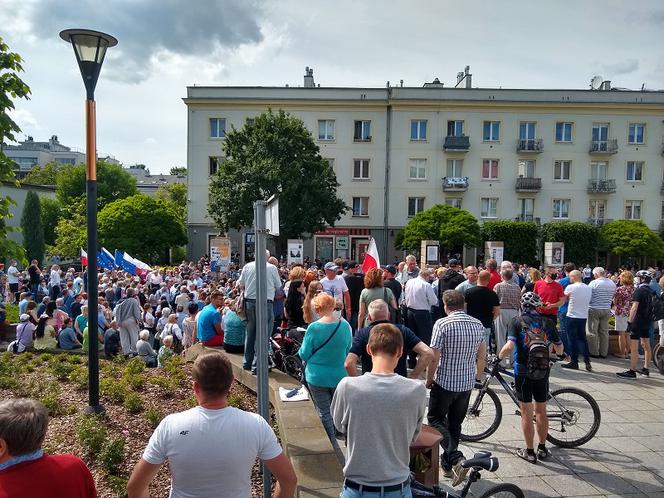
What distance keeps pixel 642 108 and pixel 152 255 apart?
41652 mm

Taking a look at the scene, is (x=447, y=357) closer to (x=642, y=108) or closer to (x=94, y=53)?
(x=94, y=53)

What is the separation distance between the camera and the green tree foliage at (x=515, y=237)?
124ft

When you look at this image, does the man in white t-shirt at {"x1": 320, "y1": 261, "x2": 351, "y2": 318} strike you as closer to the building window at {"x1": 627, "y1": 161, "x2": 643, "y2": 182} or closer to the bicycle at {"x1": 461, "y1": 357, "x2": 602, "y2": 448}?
the bicycle at {"x1": 461, "y1": 357, "x2": 602, "y2": 448}

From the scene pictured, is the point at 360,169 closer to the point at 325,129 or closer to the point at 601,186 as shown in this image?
the point at 325,129

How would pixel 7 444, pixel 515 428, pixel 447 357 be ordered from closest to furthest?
1. pixel 7 444
2. pixel 447 357
3. pixel 515 428

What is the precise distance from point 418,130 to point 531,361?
38106mm

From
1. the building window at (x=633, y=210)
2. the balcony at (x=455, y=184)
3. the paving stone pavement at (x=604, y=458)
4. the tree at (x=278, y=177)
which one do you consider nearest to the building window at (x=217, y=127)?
the tree at (x=278, y=177)

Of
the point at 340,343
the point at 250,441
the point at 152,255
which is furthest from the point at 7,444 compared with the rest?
the point at 152,255

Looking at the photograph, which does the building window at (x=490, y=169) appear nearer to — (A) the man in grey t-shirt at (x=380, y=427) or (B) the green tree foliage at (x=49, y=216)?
(A) the man in grey t-shirt at (x=380, y=427)

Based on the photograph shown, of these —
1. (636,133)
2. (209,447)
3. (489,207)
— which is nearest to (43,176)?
(489,207)

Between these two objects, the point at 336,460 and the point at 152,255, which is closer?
the point at 336,460

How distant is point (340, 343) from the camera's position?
4.79 meters

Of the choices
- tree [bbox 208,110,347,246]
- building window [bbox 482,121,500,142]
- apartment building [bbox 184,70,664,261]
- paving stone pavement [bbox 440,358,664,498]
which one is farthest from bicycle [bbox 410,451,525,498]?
building window [bbox 482,121,500,142]

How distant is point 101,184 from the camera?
61562mm
